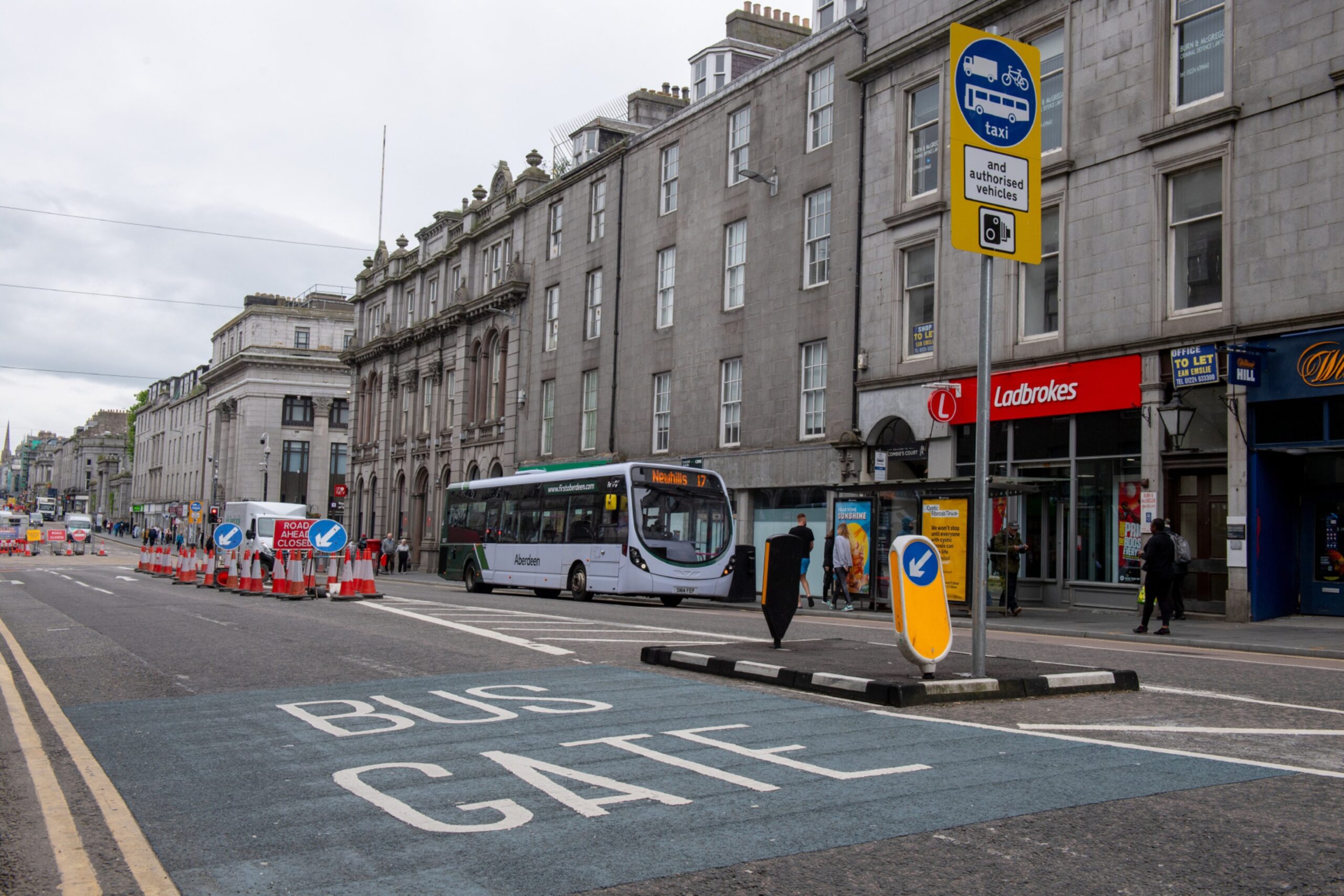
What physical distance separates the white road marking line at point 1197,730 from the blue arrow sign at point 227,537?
77.7 ft

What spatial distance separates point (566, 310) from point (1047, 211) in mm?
22389

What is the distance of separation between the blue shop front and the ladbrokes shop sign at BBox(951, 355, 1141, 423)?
2512 mm

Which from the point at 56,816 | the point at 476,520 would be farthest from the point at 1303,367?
the point at 476,520

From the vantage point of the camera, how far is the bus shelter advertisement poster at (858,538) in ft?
78.9

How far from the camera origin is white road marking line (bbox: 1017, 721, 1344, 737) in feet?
23.6

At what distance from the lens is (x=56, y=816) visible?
17.0 ft

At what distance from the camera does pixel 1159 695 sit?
29.4 ft

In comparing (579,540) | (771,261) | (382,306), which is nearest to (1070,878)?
(579,540)

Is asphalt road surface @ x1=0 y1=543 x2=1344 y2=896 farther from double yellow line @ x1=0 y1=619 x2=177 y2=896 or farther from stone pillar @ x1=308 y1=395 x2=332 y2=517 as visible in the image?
stone pillar @ x1=308 y1=395 x2=332 y2=517

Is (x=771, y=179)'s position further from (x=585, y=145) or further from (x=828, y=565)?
(x=585, y=145)

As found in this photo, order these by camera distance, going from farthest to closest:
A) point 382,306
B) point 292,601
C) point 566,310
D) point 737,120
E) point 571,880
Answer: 1. point 382,306
2. point 566,310
3. point 737,120
4. point 292,601
5. point 571,880

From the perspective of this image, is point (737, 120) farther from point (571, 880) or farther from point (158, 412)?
point (158, 412)

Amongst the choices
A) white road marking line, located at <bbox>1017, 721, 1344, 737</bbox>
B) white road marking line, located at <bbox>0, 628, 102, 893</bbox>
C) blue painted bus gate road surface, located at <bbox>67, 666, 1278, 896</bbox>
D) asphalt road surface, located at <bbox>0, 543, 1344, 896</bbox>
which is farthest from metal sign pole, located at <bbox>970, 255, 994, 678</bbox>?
white road marking line, located at <bbox>0, 628, 102, 893</bbox>

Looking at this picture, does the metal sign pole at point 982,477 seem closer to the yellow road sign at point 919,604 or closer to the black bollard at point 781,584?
the yellow road sign at point 919,604
